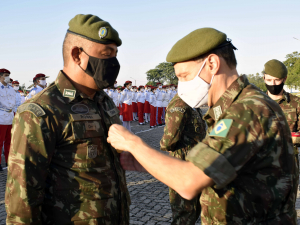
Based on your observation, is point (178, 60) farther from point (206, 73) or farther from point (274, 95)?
point (274, 95)

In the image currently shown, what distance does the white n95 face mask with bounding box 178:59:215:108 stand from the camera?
71.2 inches

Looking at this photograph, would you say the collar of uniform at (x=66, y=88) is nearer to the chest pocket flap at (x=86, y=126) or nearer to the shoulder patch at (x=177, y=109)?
the chest pocket flap at (x=86, y=126)

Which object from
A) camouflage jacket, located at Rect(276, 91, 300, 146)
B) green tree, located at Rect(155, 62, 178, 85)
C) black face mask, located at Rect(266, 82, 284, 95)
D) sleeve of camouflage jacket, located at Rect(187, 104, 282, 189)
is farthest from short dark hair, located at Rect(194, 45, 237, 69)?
green tree, located at Rect(155, 62, 178, 85)

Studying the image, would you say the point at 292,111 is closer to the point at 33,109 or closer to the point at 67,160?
the point at 67,160

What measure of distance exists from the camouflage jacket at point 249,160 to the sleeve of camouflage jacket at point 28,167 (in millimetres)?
948

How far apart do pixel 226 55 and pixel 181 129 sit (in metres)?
1.75

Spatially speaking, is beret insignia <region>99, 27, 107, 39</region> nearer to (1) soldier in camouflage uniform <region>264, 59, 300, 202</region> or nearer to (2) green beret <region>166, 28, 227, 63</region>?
(2) green beret <region>166, 28, 227, 63</region>

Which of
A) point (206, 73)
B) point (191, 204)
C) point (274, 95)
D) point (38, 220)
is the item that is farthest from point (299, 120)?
point (38, 220)

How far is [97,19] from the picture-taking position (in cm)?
212

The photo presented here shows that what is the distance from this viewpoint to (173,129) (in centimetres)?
332

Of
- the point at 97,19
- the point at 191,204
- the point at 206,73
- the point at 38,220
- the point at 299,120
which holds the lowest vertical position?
the point at 191,204

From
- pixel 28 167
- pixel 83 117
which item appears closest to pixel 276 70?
pixel 83 117

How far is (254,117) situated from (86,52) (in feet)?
4.31

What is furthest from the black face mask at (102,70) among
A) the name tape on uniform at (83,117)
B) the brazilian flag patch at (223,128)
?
the brazilian flag patch at (223,128)
